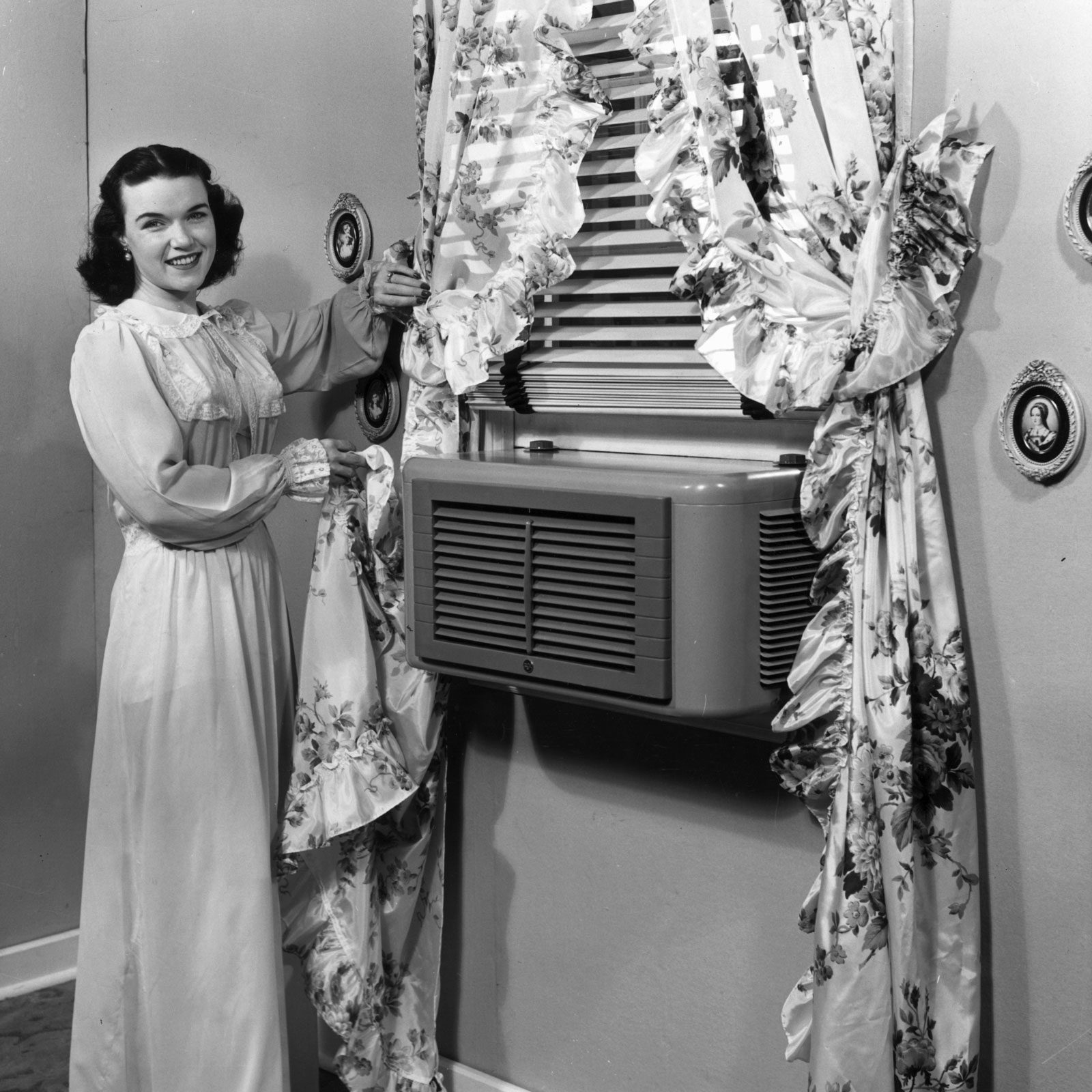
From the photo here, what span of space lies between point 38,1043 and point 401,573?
1468mm

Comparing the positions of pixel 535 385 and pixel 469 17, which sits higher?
pixel 469 17

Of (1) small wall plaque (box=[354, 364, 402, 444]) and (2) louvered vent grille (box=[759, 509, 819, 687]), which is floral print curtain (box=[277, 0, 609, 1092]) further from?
(2) louvered vent grille (box=[759, 509, 819, 687])

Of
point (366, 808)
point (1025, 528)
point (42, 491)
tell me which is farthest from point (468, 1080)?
point (42, 491)

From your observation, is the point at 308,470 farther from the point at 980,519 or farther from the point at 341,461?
the point at 980,519

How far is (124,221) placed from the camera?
2.48 meters

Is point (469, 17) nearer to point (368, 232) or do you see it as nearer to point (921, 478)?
point (368, 232)

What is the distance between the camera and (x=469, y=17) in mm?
2234

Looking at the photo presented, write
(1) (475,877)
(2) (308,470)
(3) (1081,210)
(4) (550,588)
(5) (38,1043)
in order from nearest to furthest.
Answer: (3) (1081,210) < (4) (550,588) < (2) (308,470) < (1) (475,877) < (5) (38,1043)

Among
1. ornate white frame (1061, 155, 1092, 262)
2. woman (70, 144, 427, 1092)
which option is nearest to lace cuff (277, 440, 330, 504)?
woman (70, 144, 427, 1092)

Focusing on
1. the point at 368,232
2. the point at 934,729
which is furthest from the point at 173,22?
the point at 934,729

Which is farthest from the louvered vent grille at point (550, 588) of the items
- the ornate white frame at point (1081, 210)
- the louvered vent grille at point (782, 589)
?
the ornate white frame at point (1081, 210)

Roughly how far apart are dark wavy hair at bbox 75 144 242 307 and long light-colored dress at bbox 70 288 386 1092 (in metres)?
0.10

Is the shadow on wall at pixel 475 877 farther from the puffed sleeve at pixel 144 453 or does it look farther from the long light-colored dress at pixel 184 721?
the puffed sleeve at pixel 144 453

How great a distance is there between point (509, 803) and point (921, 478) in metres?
1.03
